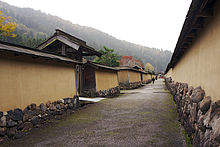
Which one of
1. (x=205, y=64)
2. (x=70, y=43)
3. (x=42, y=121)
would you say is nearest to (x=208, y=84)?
(x=205, y=64)

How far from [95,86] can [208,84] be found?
11845mm

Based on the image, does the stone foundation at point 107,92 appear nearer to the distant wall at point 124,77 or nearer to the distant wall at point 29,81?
the distant wall at point 29,81

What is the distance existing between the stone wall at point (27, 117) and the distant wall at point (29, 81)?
0.69 feet

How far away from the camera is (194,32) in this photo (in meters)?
4.40

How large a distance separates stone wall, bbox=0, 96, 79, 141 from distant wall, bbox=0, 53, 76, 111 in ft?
0.69

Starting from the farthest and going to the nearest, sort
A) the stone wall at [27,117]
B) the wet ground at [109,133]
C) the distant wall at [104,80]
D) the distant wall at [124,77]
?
the distant wall at [124,77]
the distant wall at [104,80]
the stone wall at [27,117]
the wet ground at [109,133]

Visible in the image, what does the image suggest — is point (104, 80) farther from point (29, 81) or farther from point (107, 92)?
point (29, 81)

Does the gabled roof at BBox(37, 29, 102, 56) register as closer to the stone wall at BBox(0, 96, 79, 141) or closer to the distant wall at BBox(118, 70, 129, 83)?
the stone wall at BBox(0, 96, 79, 141)

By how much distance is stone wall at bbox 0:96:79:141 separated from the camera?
15.8 feet

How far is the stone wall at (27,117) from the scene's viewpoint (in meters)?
4.82

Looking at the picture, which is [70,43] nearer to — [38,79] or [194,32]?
[38,79]

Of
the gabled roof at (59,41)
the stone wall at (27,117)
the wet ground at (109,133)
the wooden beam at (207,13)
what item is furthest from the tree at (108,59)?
the wooden beam at (207,13)

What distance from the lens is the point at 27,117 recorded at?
564 centimetres

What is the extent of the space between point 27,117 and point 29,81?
4.43ft
